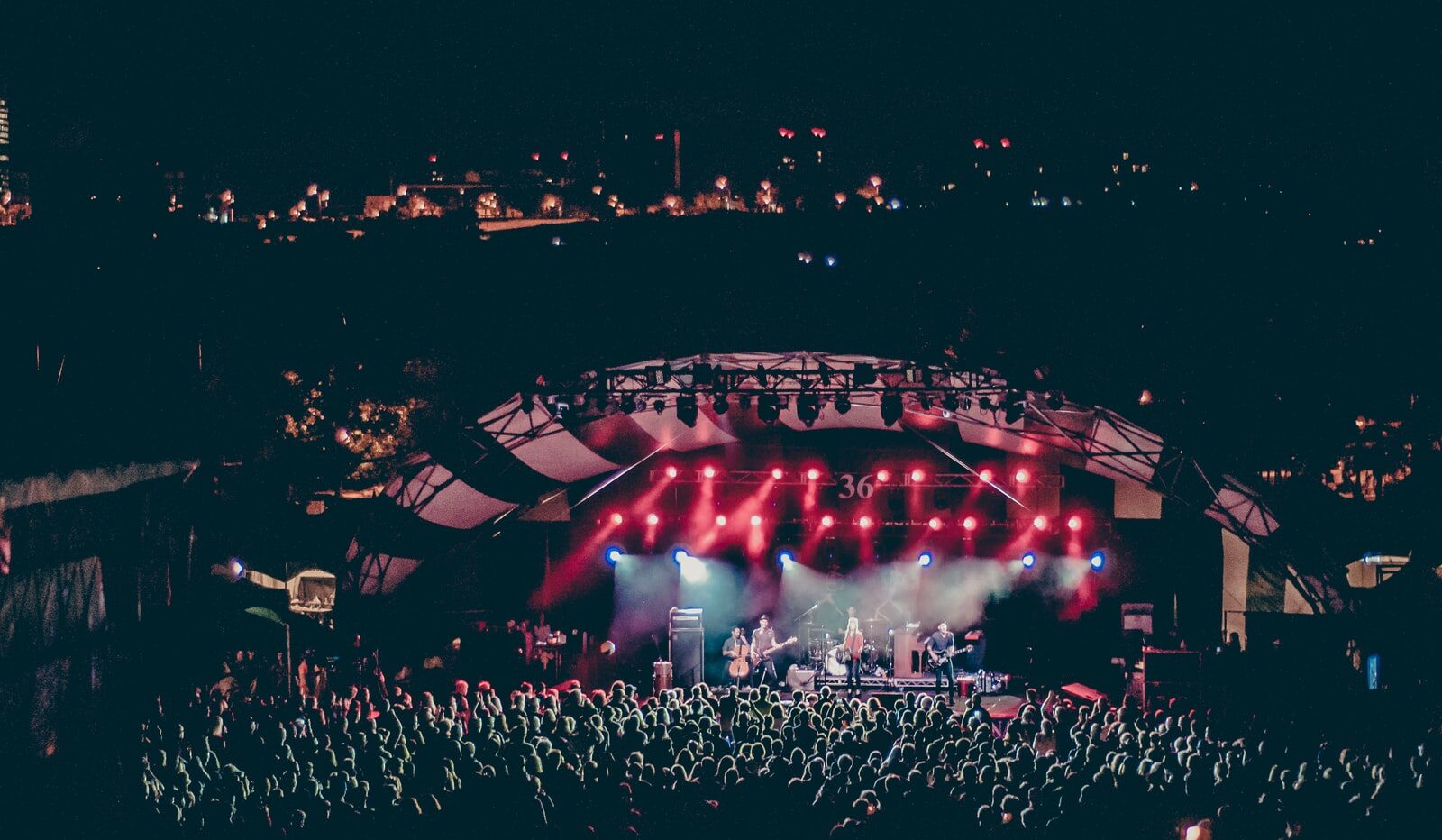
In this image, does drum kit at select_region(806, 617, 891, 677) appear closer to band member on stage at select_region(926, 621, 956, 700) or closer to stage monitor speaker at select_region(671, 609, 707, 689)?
band member on stage at select_region(926, 621, 956, 700)

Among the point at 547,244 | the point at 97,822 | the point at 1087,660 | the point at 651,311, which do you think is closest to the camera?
the point at 97,822

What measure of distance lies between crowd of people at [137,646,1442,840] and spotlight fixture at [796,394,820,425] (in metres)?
3.72

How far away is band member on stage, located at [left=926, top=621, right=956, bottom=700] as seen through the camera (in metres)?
17.0

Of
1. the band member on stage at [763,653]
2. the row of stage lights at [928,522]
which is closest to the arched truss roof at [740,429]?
the row of stage lights at [928,522]

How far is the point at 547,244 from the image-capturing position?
14414mm

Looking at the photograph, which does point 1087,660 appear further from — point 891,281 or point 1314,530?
point 891,281

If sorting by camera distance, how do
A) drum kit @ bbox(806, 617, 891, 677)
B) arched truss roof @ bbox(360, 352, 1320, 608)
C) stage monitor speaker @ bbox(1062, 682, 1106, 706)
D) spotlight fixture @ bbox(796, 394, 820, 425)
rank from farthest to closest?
1. drum kit @ bbox(806, 617, 891, 677)
2. stage monitor speaker @ bbox(1062, 682, 1106, 706)
3. arched truss roof @ bbox(360, 352, 1320, 608)
4. spotlight fixture @ bbox(796, 394, 820, 425)

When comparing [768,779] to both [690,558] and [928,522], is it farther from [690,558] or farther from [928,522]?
[690,558]

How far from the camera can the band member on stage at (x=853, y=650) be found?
16.8m

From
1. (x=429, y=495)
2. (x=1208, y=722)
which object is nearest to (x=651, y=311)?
(x=429, y=495)

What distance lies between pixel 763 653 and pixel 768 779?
1023cm

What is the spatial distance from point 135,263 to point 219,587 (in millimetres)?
3675

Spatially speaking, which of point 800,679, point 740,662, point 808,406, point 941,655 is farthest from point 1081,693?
point 808,406

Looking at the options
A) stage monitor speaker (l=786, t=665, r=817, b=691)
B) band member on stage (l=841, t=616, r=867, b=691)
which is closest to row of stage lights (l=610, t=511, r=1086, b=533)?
band member on stage (l=841, t=616, r=867, b=691)
